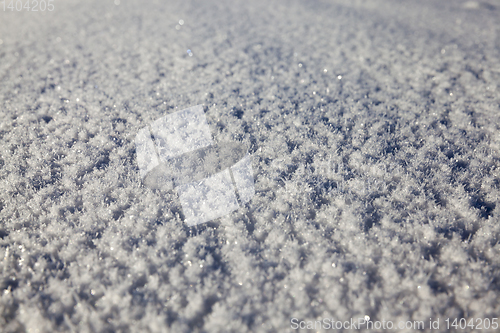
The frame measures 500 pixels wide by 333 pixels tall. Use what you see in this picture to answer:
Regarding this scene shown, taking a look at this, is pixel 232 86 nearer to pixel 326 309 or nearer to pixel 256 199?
pixel 256 199

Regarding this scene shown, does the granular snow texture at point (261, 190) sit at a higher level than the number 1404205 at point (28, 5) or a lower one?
lower

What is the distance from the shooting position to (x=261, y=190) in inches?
127

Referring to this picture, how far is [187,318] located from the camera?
7.32ft

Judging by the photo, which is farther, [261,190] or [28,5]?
[28,5]

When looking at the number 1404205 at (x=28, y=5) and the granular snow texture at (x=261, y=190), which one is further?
the number 1404205 at (x=28, y=5)

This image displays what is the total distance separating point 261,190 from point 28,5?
1079 cm

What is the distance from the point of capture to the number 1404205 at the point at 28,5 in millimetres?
8234

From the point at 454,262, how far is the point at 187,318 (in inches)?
104

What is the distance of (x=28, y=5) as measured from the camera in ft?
27.8

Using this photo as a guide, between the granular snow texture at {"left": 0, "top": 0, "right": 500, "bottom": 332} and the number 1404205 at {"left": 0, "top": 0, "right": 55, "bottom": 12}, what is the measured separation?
9.80 ft

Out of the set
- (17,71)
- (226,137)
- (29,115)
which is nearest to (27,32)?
(17,71)

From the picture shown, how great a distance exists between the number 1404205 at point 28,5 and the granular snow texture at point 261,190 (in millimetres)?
2988

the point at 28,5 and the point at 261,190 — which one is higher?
the point at 28,5

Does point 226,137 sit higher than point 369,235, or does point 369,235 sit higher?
point 226,137
